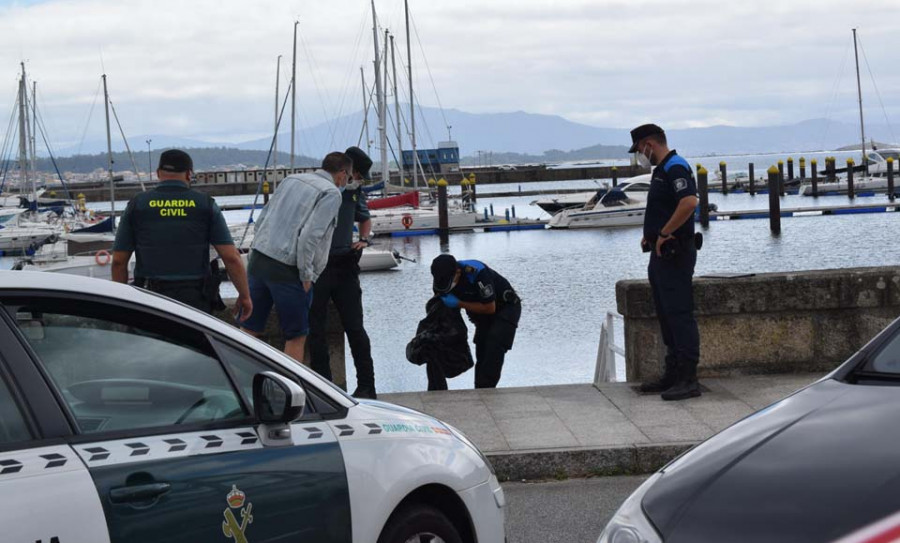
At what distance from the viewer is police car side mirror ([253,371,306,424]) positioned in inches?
150

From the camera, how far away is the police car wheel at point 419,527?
13.6 feet

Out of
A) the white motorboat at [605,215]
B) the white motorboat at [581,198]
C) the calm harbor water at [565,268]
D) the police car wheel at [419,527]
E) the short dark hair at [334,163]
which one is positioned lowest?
the calm harbor water at [565,268]

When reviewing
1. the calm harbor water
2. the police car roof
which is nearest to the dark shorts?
the police car roof

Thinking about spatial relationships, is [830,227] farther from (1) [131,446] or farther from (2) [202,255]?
(1) [131,446]

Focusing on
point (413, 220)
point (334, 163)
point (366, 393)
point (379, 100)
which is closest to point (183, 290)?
point (334, 163)

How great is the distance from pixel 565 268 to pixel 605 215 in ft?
49.1

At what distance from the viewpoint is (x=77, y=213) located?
68188 millimetres

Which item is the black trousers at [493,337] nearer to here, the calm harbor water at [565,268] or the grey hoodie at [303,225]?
the grey hoodie at [303,225]

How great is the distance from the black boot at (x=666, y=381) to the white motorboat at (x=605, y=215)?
47.8m

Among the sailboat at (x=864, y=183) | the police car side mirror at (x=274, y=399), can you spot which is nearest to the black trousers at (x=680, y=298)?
the police car side mirror at (x=274, y=399)

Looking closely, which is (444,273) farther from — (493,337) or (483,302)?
(493,337)

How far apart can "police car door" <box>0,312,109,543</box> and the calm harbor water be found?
491 inches

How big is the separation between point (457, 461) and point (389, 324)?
24.3 m

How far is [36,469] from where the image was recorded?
10.5 feet
